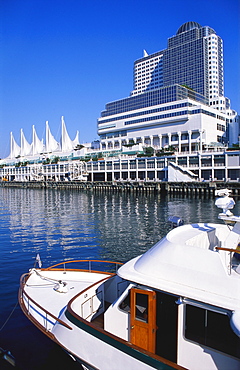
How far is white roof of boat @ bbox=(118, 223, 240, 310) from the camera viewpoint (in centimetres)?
573

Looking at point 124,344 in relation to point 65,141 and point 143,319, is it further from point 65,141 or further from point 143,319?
point 65,141

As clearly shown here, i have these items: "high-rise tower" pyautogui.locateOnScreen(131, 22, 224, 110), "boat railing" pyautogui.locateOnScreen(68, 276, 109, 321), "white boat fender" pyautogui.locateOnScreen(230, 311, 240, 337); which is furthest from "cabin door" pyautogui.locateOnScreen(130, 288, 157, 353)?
"high-rise tower" pyautogui.locateOnScreen(131, 22, 224, 110)

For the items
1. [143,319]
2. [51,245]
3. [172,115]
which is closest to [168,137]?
[172,115]

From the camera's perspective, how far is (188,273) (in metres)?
6.19

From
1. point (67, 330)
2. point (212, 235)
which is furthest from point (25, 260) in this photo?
point (212, 235)

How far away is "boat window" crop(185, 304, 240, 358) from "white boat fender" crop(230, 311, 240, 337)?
0.98 ft

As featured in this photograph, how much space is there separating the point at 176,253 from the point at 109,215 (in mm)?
31652

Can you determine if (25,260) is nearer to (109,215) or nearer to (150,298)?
(150,298)

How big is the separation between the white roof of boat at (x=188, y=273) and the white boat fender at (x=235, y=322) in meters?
0.15

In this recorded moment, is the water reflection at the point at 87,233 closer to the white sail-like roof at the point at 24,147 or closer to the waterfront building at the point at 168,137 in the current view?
the waterfront building at the point at 168,137

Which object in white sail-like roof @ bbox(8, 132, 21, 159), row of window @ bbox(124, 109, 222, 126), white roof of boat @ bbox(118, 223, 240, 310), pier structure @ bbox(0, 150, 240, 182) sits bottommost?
white roof of boat @ bbox(118, 223, 240, 310)

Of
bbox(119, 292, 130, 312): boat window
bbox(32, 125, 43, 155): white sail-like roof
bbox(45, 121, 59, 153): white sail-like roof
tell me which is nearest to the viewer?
bbox(119, 292, 130, 312): boat window

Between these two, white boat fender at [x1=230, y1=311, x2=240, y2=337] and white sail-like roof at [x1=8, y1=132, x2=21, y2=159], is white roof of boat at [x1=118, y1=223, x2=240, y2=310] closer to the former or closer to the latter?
white boat fender at [x1=230, y1=311, x2=240, y2=337]

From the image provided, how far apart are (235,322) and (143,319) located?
202 cm
